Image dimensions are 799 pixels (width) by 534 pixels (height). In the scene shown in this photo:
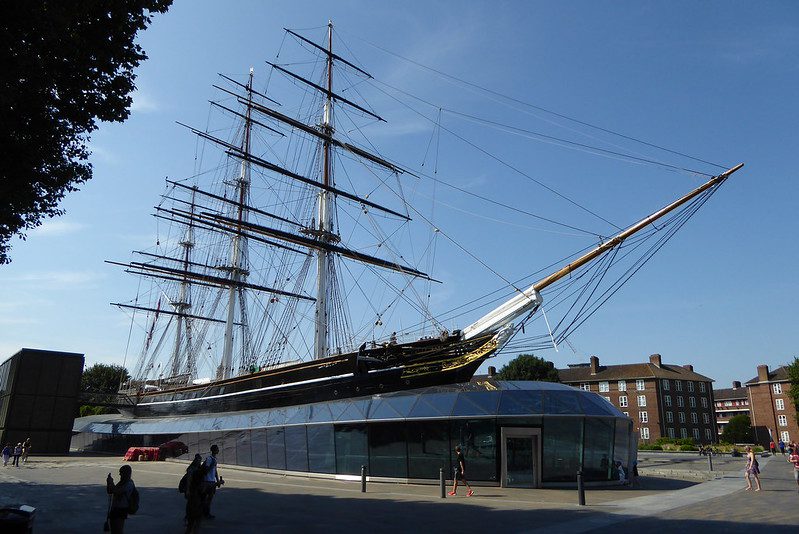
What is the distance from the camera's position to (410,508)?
14.3 m

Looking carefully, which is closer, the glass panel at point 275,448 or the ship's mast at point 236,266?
the glass panel at point 275,448

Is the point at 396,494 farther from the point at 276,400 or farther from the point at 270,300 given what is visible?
the point at 270,300

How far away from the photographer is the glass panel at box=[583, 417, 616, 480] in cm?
2005

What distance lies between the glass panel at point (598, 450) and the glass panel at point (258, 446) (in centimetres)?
1570

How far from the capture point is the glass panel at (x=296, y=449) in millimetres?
24797

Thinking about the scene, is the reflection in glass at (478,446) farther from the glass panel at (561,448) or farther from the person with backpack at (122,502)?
the person with backpack at (122,502)

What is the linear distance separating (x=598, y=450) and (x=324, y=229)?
24.1 m

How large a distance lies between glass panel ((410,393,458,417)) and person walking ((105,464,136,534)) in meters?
13.8

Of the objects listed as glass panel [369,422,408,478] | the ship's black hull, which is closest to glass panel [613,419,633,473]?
the ship's black hull

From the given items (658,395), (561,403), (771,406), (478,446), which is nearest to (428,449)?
(478,446)

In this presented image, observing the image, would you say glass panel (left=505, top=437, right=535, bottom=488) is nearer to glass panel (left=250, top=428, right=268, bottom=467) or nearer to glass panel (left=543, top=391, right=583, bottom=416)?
glass panel (left=543, top=391, right=583, bottom=416)

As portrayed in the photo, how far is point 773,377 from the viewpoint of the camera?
83.7 m

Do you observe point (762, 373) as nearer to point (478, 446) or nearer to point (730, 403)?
point (730, 403)

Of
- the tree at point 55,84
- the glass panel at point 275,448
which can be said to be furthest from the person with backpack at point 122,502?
the glass panel at point 275,448
